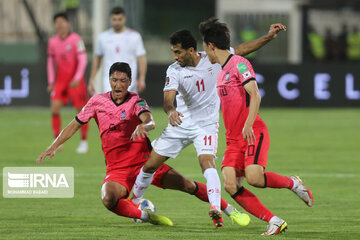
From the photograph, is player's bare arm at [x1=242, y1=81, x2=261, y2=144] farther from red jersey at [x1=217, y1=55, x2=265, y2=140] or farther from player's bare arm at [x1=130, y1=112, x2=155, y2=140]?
player's bare arm at [x1=130, y1=112, x2=155, y2=140]

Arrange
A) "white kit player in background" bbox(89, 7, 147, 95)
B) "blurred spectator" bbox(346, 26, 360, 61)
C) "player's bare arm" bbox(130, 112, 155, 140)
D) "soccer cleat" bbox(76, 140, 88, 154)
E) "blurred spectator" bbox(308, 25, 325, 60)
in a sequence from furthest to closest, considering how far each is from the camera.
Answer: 1. "blurred spectator" bbox(308, 25, 325, 60)
2. "blurred spectator" bbox(346, 26, 360, 61)
3. "soccer cleat" bbox(76, 140, 88, 154)
4. "white kit player in background" bbox(89, 7, 147, 95)
5. "player's bare arm" bbox(130, 112, 155, 140)

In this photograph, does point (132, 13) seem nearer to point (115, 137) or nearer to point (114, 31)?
point (114, 31)

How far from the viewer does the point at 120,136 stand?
8078mm

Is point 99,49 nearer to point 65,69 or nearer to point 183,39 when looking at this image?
point 65,69

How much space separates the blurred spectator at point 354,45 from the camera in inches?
1048

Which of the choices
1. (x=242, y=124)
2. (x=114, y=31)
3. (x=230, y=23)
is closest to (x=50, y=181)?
(x=242, y=124)

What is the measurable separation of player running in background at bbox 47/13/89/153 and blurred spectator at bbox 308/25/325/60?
12.9 m

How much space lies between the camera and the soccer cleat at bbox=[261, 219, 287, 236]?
24.4 feet

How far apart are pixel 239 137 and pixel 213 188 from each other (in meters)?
0.49

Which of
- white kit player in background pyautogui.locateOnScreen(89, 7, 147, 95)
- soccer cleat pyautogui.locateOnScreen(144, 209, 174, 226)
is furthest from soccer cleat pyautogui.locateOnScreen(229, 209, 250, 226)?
white kit player in background pyautogui.locateOnScreen(89, 7, 147, 95)

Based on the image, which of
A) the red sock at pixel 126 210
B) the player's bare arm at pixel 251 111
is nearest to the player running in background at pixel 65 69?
the red sock at pixel 126 210

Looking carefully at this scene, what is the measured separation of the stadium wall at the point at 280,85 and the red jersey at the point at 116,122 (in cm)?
1533

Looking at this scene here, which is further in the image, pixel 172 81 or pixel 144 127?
pixel 172 81

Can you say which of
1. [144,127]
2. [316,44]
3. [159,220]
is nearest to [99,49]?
[159,220]
